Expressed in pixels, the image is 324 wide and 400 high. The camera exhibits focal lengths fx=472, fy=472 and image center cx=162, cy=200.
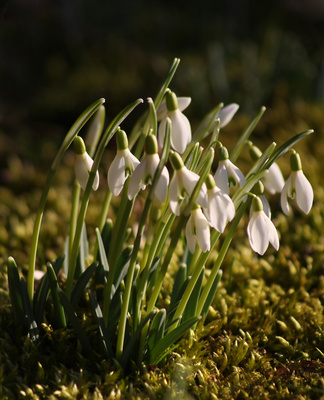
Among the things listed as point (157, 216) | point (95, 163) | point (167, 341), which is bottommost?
point (167, 341)

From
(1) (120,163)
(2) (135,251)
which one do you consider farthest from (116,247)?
(1) (120,163)

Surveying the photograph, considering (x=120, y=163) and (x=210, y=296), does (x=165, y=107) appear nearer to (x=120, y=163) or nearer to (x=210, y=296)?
(x=120, y=163)

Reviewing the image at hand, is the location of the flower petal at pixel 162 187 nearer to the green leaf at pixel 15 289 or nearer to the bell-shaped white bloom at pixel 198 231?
the bell-shaped white bloom at pixel 198 231

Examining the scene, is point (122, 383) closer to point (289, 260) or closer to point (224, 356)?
point (224, 356)

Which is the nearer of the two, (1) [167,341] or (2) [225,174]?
(2) [225,174]

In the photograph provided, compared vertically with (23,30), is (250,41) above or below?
above

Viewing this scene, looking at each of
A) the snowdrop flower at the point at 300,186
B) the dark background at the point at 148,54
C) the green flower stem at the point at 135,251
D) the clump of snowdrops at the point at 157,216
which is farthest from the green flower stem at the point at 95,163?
the dark background at the point at 148,54

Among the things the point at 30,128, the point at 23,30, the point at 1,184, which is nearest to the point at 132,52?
the point at 23,30
